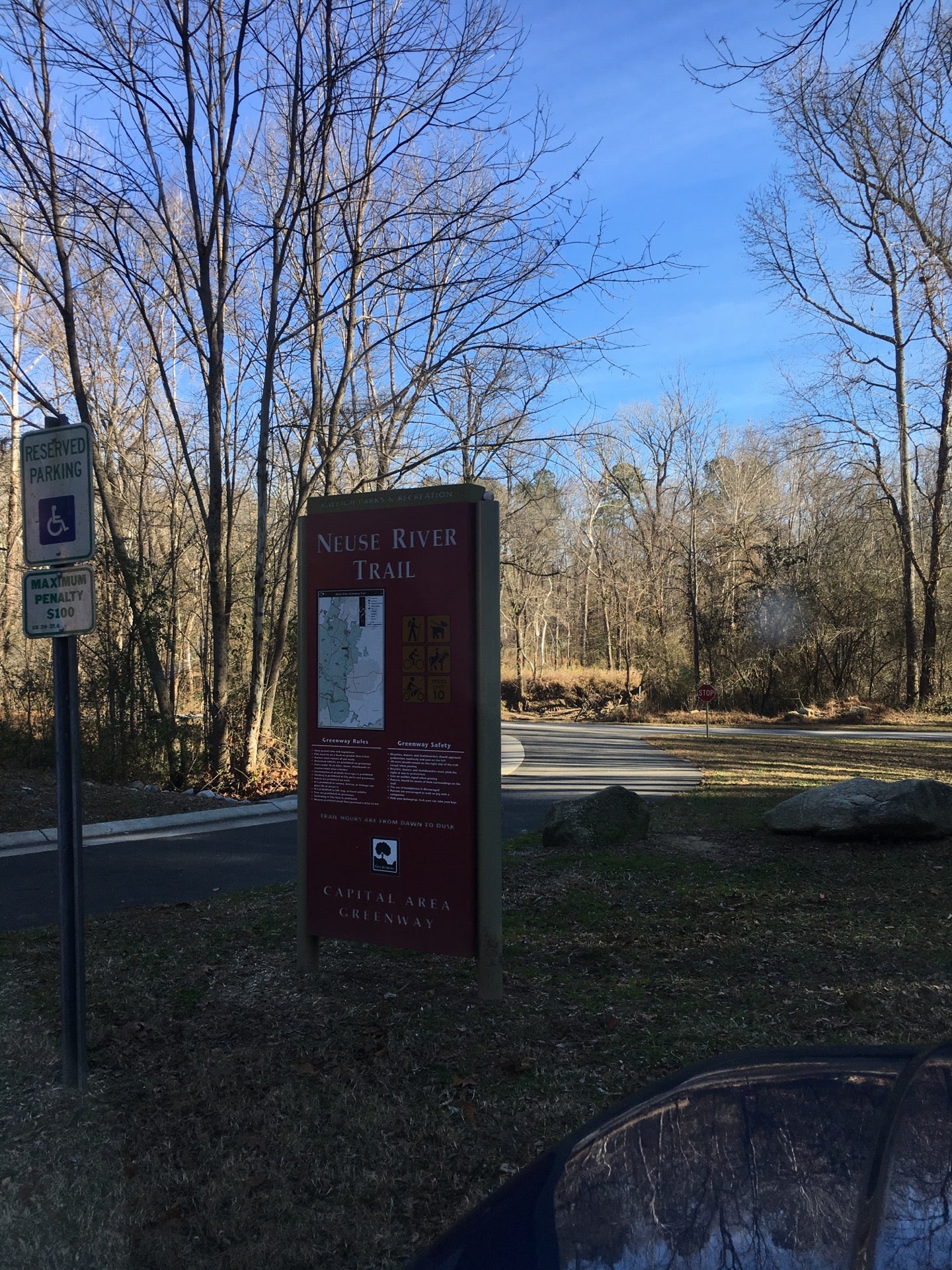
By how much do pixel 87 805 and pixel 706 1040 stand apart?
8.66m

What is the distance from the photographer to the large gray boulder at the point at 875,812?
26.1 feet

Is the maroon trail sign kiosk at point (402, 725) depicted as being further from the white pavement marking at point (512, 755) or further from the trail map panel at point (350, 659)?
the white pavement marking at point (512, 755)

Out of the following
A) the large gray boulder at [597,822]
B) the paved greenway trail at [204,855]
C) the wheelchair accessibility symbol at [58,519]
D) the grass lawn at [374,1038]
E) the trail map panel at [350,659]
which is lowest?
the paved greenway trail at [204,855]

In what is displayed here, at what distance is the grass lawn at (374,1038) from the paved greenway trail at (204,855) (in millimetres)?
782

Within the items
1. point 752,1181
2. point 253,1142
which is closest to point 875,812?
point 253,1142

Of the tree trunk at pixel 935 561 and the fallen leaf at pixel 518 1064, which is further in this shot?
the tree trunk at pixel 935 561

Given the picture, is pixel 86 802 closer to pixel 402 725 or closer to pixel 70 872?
pixel 402 725

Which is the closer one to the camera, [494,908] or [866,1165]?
[866,1165]

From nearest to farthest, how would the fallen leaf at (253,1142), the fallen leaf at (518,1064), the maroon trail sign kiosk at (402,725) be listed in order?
the fallen leaf at (253,1142) → the fallen leaf at (518,1064) → the maroon trail sign kiosk at (402,725)

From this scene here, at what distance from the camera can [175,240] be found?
11.4m

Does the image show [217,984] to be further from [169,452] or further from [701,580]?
[701,580]

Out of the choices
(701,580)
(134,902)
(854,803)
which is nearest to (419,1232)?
(134,902)

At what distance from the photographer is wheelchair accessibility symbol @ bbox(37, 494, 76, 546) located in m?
3.71

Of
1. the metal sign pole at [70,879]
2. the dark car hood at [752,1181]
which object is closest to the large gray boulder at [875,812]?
the metal sign pole at [70,879]
